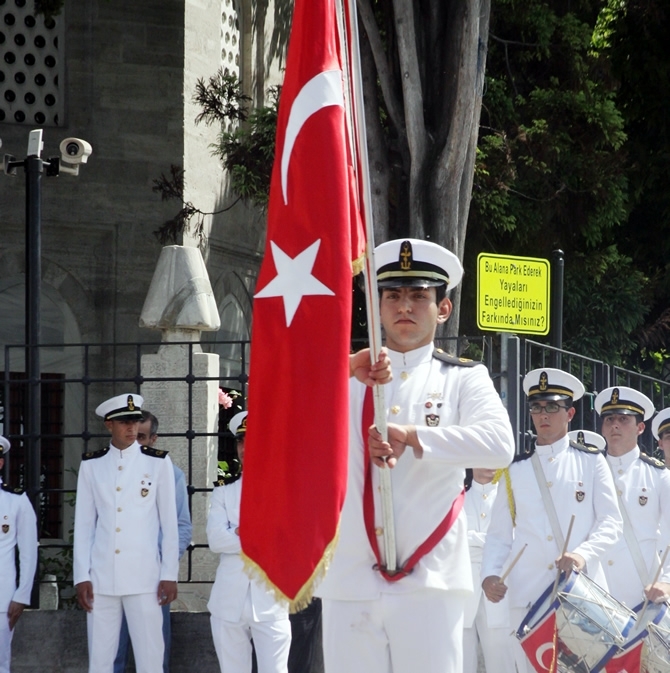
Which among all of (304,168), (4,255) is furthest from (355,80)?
(4,255)

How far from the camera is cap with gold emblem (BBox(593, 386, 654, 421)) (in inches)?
358

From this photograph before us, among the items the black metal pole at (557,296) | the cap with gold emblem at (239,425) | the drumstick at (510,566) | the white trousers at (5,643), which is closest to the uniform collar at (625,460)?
the black metal pole at (557,296)

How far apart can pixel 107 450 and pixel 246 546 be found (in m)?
5.02

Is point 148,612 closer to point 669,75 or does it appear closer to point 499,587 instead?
point 499,587

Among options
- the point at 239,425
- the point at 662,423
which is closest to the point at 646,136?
the point at 662,423

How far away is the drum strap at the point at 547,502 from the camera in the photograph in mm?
7602

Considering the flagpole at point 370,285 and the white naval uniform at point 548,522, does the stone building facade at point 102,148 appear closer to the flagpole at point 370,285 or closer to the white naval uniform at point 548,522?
the white naval uniform at point 548,522

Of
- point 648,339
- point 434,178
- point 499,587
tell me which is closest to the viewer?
point 499,587

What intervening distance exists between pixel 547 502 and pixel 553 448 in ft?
1.15

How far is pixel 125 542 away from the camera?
893 cm

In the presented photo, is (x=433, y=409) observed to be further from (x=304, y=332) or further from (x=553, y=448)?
(x=553, y=448)

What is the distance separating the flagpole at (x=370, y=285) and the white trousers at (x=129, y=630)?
4.65m

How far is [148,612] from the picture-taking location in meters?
8.83

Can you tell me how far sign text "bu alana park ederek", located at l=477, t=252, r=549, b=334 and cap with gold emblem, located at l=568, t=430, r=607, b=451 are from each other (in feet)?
2.21
